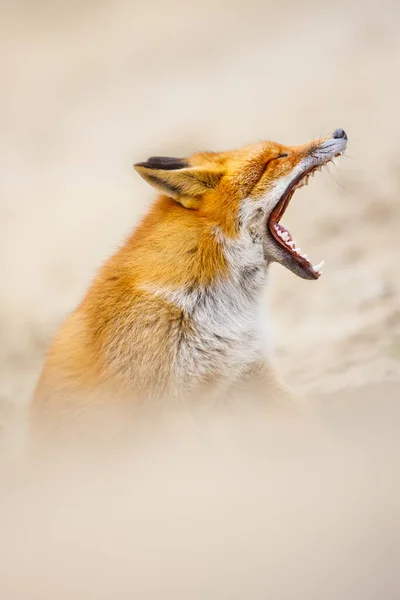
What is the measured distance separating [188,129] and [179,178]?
600cm

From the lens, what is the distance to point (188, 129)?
1068cm

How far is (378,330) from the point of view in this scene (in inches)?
274

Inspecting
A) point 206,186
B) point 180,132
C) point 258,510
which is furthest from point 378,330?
point 180,132

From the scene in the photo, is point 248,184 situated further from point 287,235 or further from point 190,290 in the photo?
point 190,290

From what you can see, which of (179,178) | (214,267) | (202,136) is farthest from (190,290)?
(202,136)

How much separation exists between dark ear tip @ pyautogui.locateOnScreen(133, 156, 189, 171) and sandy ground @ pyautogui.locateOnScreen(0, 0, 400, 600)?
5.52ft

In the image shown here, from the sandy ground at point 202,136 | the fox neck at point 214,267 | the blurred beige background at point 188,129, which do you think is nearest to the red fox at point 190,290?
the fox neck at point 214,267

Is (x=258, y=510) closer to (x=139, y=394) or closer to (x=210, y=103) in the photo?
(x=139, y=394)

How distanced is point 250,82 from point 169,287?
7047 mm

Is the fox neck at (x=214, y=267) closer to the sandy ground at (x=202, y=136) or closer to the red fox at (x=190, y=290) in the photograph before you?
the red fox at (x=190, y=290)

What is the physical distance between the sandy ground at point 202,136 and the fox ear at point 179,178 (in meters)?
1.52

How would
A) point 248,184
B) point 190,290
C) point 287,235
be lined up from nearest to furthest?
point 190,290 < point 248,184 < point 287,235

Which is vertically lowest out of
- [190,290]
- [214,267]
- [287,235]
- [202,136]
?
[190,290]

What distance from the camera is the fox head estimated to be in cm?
488
